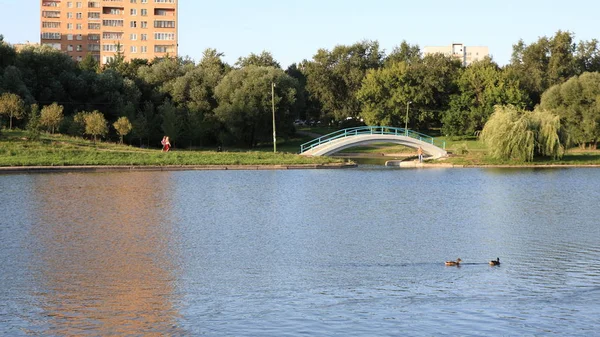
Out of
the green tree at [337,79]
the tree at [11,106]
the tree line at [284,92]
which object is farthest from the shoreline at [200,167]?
the green tree at [337,79]

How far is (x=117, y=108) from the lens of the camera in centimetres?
8306

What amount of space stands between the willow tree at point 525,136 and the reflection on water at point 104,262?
32.0 m

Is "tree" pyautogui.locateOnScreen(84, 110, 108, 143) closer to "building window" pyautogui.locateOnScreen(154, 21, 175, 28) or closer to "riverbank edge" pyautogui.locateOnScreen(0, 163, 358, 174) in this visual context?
"riverbank edge" pyautogui.locateOnScreen(0, 163, 358, 174)

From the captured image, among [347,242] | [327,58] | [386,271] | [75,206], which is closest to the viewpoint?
[386,271]

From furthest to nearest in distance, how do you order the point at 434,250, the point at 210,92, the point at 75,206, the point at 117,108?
the point at 210,92
the point at 117,108
the point at 75,206
the point at 434,250

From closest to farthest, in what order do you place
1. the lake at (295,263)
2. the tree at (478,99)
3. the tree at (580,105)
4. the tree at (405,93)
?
the lake at (295,263)
the tree at (580,105)
the tree at (478,99)
the tree at (405,93)

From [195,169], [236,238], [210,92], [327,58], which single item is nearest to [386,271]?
[236,238]

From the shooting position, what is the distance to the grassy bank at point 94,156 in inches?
2227

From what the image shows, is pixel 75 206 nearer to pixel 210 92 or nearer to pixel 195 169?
pixel 195 169

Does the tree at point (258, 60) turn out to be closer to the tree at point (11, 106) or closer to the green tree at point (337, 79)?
the green tree at point (337, 79)

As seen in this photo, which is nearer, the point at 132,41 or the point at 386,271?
the point at 386,271

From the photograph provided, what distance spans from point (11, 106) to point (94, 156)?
1321 cm

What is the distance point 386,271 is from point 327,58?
290 ft

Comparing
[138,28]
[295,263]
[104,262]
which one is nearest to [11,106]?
[104,262]
